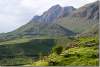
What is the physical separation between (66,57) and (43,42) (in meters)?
103

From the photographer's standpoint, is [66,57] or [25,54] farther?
[25,54]

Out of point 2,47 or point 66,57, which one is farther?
point 2,47

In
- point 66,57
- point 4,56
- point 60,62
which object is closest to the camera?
point 60,62

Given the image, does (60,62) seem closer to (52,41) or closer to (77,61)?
(77,61)

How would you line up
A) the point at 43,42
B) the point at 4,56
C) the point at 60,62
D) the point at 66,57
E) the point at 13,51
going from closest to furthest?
the point at 60,62 → the point at 66,57 → the point at 4,56 → the point at 13,51 → the point at 43,42

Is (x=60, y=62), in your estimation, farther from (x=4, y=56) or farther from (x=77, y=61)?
(x=4, y=56)

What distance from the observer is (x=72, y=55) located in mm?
50156

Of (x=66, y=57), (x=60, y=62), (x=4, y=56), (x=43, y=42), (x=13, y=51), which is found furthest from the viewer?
(x=43, y=42)

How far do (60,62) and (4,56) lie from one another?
82.4 meters

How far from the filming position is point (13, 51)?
13300 centimetres

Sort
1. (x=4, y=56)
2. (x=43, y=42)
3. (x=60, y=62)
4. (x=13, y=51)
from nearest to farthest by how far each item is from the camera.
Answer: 1. (x=60, y=62)
2. (x=4, y=56)
3. (x=13, y=51)
4. (x=43, y=42)

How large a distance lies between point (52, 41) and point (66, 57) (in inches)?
4111

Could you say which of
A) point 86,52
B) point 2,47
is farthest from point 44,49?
point 86,52

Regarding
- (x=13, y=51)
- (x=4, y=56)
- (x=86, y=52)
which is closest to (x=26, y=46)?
(x=13, y=51)
